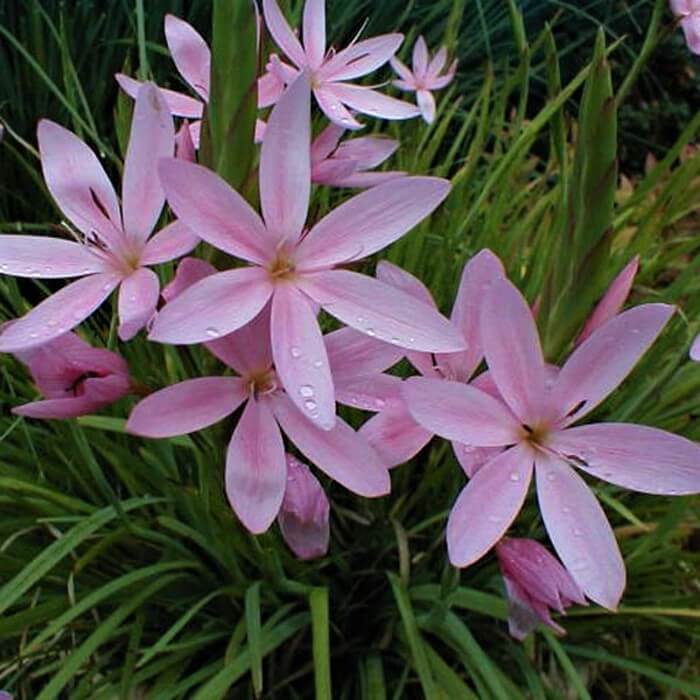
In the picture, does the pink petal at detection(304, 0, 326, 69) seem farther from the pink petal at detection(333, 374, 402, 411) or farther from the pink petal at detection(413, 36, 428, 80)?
the pink petal at detection(413, 36, 428, 80)

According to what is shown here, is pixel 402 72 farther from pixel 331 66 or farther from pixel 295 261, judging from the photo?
pixel 295 261

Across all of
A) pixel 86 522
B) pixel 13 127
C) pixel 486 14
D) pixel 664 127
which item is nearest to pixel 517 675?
pixel 86 522

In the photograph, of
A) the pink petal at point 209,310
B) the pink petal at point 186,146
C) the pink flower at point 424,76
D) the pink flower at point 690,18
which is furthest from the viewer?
the pink flower at point 424,76

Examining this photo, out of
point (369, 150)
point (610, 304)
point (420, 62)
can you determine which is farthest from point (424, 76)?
point (610, 304)

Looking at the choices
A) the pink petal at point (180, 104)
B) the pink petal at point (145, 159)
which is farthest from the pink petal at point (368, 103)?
the pink petal at point (145, 159)

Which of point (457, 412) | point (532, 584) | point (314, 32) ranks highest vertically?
point (314, 32)

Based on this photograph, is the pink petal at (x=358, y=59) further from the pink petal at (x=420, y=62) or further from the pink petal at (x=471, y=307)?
the pink petal at (x=420, y=62)

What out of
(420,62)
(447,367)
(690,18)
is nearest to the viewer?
(447,367)

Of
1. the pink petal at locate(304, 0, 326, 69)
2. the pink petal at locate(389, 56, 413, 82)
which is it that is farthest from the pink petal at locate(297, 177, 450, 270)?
the pink petal at locate(389, 56, 413, 82)
